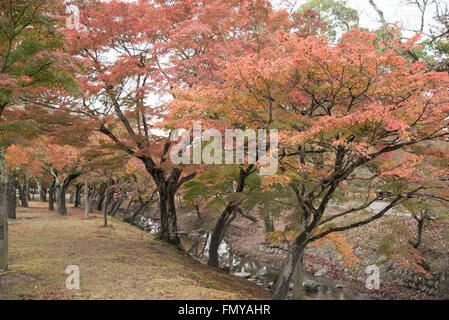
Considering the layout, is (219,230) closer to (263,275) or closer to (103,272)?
(263,275)

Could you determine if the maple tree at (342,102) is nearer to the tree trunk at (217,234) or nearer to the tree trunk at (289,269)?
the tree trunk at (289,269)

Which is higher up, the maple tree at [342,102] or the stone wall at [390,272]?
the maple tree at [342,102]

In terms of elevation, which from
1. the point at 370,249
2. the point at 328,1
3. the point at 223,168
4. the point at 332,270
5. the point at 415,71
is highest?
the point at 328,1

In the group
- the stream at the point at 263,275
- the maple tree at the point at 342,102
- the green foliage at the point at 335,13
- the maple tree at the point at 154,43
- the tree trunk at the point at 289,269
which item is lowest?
the stream at the point at 263,275

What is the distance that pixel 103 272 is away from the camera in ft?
26.8

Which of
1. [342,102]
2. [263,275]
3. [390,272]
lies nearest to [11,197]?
[263,275]

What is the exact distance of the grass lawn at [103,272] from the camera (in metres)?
6.52

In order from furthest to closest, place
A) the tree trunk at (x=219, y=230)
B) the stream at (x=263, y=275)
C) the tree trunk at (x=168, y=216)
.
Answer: the tree trunk at (x=168, y=216) < the stream at (x=263, y=275) < the tree trunk at (x=219, y=230)

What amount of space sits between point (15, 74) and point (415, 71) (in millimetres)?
8885

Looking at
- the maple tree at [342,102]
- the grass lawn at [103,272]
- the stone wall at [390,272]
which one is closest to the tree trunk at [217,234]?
the grass lawn at [103,272]

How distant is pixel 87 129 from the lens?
11.0 metres

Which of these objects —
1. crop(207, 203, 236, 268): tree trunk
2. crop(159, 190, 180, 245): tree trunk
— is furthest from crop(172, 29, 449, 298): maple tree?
crop(159, 190, 180, 245): tree trunk
